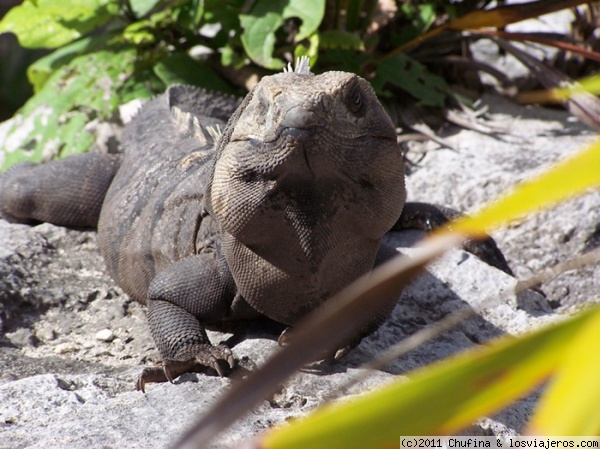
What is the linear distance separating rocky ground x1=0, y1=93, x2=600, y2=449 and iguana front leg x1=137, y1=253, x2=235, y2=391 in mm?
173

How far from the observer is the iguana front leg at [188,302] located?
3.61 meters

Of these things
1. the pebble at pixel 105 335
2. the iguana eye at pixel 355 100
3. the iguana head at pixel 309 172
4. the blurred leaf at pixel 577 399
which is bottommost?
the pebble at pixel 105 335

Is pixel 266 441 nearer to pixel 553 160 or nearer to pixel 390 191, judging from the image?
pixel 390 191

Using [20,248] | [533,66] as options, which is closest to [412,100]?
[533,66]

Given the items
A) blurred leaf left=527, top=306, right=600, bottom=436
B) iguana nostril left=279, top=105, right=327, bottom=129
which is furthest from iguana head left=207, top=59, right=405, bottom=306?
blurred leaf left=527, top=306, right=600, bottom=436

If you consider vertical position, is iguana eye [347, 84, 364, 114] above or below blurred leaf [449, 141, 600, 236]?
below

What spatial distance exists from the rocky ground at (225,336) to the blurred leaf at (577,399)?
1846 millimetres

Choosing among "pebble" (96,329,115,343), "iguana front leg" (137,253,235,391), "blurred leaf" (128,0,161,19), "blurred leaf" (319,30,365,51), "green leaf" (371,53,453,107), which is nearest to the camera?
"iguana front leg" (137,253,235,391)

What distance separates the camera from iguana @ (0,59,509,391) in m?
3.04

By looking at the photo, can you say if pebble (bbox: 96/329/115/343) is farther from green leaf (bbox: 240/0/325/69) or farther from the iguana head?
green leaf (bbox: 240/0/325/69)

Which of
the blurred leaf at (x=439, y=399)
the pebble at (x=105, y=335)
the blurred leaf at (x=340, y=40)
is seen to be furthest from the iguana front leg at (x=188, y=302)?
the blurred leaf at (x=439, y=399)

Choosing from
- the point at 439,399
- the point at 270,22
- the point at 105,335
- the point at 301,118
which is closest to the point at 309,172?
the point at 301,118

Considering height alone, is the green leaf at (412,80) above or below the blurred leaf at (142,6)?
below

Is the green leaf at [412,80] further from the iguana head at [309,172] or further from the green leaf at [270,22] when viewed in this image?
the iguana head at [309,172]
